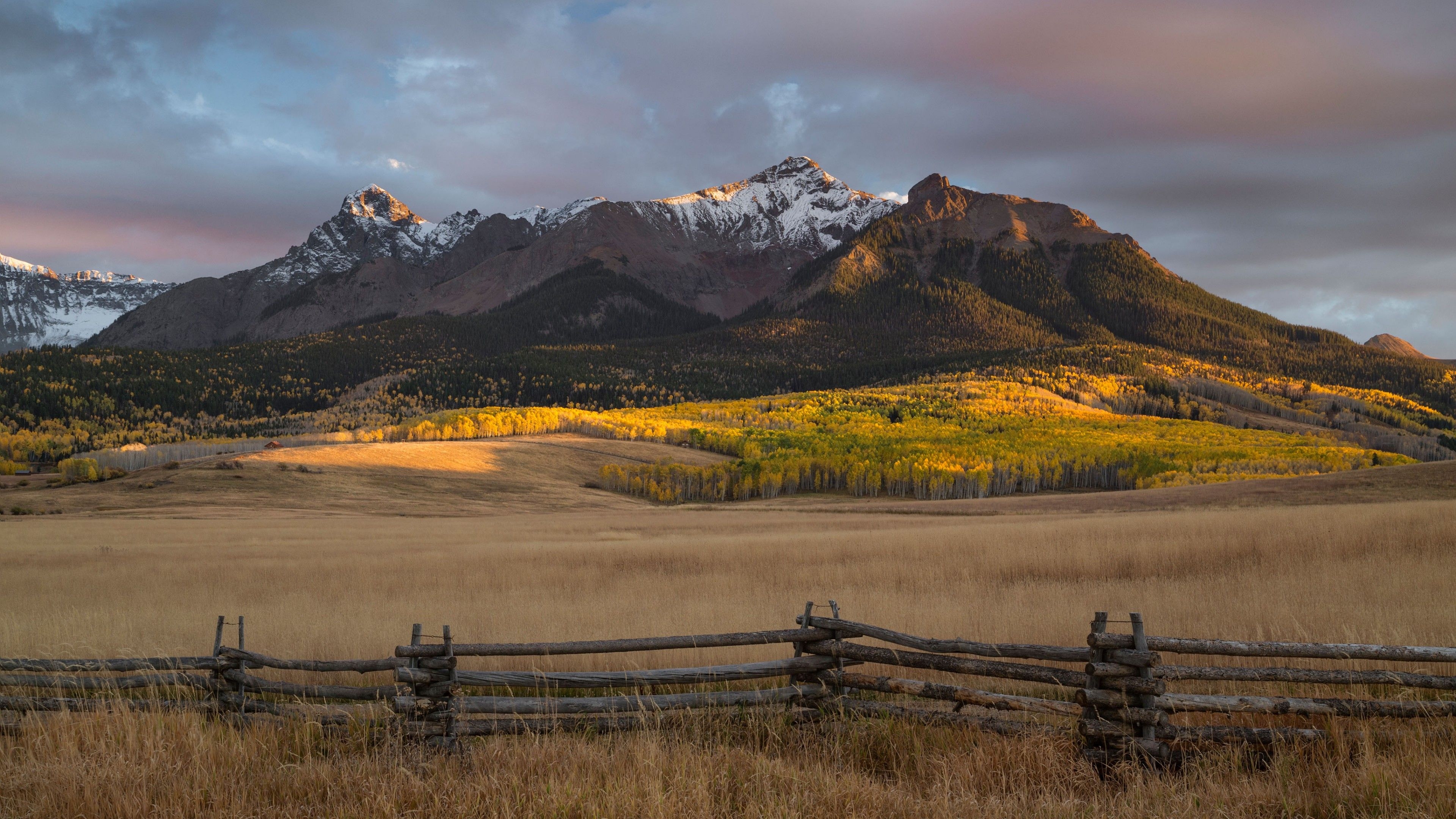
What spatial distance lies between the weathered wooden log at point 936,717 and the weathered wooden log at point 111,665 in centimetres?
856

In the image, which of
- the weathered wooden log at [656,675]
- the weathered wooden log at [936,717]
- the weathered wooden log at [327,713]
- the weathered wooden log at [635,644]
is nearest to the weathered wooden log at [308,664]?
the weathered wooden log at [327,713]

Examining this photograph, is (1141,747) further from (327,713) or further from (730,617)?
→ (327,713)

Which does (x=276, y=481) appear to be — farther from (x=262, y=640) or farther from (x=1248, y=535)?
(x=1248, y=535)

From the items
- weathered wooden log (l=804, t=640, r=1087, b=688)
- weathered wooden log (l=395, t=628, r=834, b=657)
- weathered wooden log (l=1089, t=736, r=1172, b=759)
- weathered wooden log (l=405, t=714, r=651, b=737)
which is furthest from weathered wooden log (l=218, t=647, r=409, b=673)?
weathered wooden log (l=1089, t=736, r=1172, b=759)

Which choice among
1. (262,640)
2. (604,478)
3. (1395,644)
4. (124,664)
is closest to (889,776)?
(1395,644)

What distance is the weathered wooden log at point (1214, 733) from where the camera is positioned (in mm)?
8797

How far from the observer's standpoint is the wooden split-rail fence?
8.97m

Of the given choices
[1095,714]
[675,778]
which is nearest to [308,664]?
[675,778]

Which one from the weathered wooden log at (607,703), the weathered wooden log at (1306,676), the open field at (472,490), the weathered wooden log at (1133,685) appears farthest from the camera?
the open field at (472,490)

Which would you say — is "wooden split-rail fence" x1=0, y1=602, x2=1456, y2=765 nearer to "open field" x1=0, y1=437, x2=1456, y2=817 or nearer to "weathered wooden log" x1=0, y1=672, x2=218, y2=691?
"weathered wooden log" x1=0, y1=672, x2=218, y2=691

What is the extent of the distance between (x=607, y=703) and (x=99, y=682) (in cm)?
739

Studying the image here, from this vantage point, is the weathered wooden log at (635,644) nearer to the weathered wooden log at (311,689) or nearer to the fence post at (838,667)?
the fence post at (838,667)

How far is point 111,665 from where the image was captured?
36.6 feet

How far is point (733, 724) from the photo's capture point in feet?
33.3
